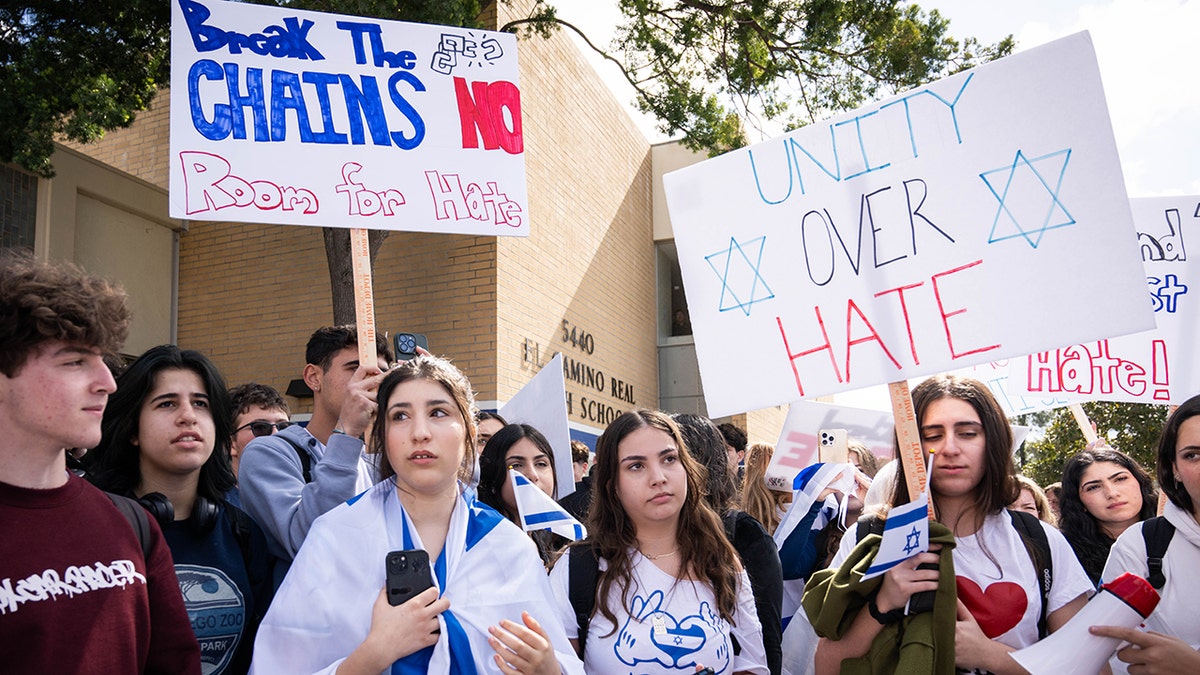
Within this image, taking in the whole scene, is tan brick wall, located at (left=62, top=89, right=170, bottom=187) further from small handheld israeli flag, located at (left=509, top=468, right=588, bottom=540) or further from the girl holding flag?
small handheld israeli flag, located at (left=509, top=468, right=588, bottom=540)

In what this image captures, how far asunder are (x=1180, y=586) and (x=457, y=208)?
8.96 ft

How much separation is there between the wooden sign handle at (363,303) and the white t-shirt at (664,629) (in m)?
0.93

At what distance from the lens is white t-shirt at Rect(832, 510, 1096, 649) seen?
2.54 m

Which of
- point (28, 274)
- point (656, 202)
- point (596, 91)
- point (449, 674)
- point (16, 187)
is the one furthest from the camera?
point (656, 202)

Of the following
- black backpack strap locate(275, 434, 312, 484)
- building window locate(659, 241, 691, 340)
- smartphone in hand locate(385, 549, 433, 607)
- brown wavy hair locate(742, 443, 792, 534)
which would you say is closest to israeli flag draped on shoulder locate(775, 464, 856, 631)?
brown wavy hair locate(742, 443, 792, 534)

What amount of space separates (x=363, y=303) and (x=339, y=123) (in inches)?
34.0

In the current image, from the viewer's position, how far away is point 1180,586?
2.74 meters

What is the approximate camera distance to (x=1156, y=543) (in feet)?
9.28

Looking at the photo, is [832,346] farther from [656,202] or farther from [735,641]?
[656,202]

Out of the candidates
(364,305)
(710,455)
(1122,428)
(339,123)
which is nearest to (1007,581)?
(710,455)

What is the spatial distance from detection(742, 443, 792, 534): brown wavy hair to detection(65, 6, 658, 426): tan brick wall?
4.97 metres

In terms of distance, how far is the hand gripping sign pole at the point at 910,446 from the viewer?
8.17 ft

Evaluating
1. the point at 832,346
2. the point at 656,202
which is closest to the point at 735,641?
the point at 832,346

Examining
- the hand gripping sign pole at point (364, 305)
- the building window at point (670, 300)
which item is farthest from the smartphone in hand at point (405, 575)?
the building window at point (670, 300)
